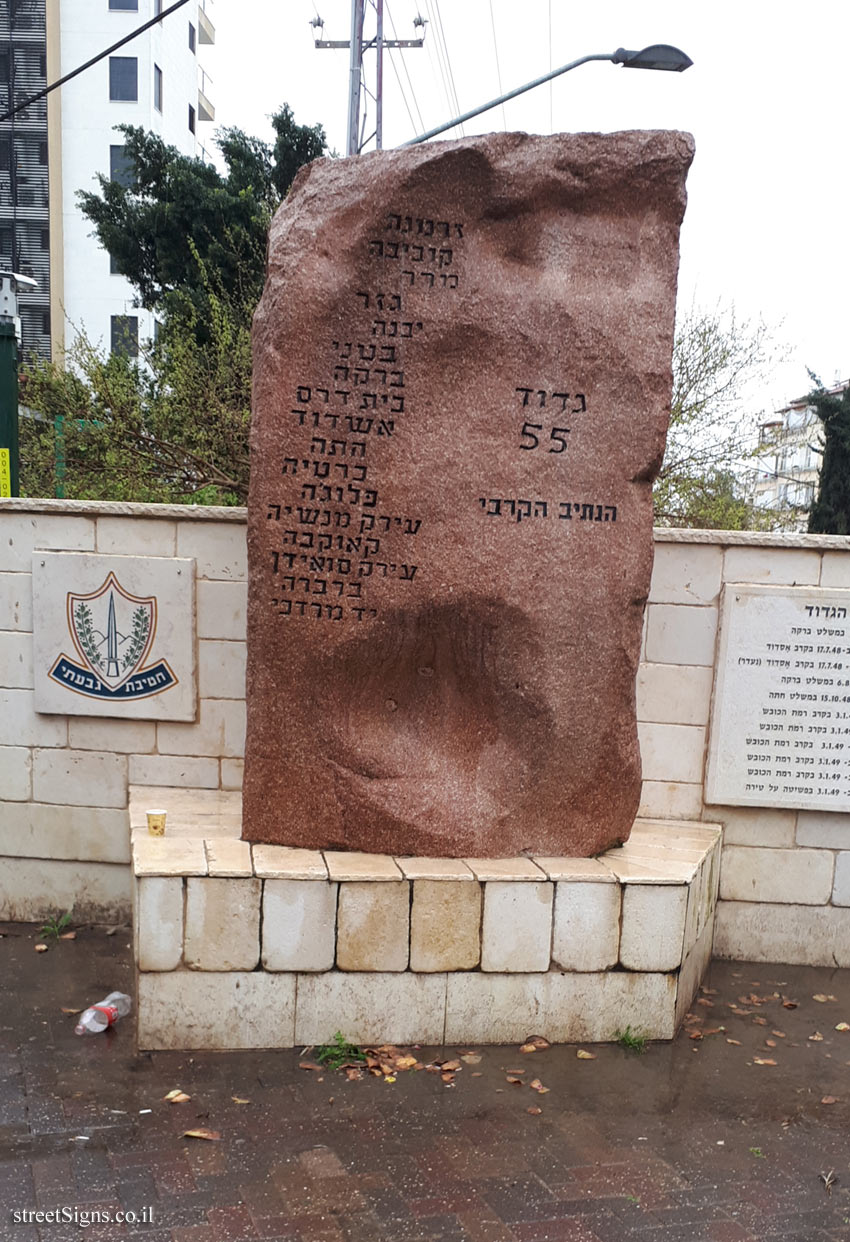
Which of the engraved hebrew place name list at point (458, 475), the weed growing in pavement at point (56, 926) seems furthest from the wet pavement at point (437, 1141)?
the engraved hebrew place name list at point (458, 475)

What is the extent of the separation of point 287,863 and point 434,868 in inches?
19.1

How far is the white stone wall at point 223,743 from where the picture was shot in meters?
4.52

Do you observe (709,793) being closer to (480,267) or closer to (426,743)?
(426,743)

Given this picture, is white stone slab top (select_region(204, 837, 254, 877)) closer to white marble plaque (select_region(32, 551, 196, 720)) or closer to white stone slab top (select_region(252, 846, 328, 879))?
white stone slab top (select_region(252, 846, 328, 879))

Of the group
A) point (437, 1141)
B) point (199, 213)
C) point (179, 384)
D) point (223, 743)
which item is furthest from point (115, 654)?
Answer: point (199, 213)

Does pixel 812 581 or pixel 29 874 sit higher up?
pixel 812 581

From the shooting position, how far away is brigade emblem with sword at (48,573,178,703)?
15.0ft

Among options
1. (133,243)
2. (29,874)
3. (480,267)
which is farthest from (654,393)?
(133,243)

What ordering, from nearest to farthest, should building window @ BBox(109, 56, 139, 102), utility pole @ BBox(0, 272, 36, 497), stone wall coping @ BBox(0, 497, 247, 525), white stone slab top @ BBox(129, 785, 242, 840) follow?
white stone slab top @ BBox(129, 785, 242, 840) < stone wall coping @ BBox(0, 497, 247, 525) < utility pole @ BBox(0, 272, 36, 497) < building window @ BBox(109, 56, 139, 102)

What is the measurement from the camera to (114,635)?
461 centimetres

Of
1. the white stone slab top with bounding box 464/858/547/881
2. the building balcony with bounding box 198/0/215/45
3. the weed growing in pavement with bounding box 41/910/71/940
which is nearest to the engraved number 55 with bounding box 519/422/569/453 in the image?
the white stone slab top with bounding box 464/858/547/881

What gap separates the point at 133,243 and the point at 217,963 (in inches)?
492

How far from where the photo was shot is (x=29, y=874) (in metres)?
4.72

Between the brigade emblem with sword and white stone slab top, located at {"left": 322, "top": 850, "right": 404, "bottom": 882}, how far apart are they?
1208 mm
